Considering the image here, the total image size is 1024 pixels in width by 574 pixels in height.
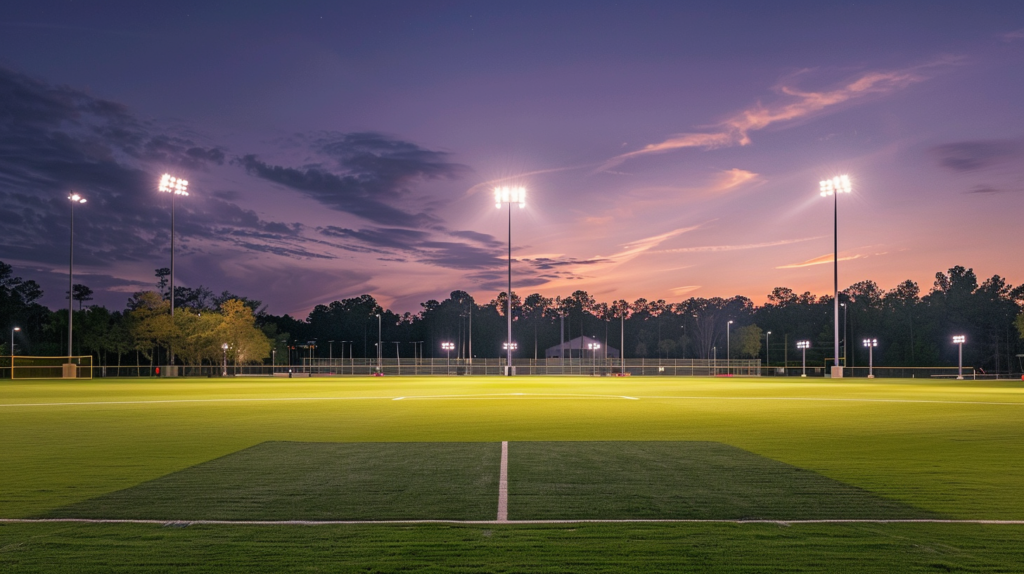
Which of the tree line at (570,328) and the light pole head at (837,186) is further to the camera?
the tree line at (570,328)

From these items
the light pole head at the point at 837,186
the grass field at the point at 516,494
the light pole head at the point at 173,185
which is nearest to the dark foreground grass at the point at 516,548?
the grass field at the point at 516,494

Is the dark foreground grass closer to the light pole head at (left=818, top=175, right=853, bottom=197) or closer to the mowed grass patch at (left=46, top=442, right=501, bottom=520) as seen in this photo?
the mowed grass patch at (left=46, top=442, right=501, bottom=520)

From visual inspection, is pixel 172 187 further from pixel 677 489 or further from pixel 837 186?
pixel 677 489

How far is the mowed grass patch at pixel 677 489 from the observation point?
726 centimetres

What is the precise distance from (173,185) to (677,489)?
215 ft

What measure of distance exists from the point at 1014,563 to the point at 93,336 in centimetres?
10342

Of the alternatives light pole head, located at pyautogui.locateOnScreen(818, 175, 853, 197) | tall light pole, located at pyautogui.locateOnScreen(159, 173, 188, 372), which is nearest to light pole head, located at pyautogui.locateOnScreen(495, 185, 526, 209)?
light pole head, located at pyautogui.locateOnScreen(818, 175, 853, 197)

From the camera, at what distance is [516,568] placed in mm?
5469

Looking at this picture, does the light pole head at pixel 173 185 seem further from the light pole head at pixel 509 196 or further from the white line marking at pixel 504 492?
the white line marking at pixel 504 492

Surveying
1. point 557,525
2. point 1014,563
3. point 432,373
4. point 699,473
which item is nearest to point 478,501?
point 557,525

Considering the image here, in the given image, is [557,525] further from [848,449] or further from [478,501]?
[848,449]

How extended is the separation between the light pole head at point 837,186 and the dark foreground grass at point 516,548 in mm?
57514

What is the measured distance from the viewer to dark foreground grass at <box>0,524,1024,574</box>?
5.51m

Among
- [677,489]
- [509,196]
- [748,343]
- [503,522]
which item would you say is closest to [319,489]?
[503,522]
